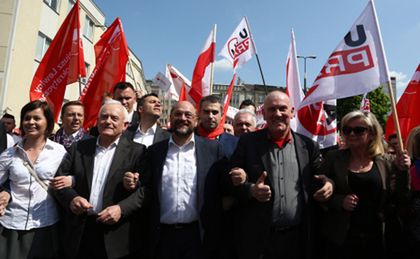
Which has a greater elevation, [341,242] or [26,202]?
[26,202]

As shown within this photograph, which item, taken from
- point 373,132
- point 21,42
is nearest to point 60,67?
point 373,132

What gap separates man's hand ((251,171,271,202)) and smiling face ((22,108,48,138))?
2.16 meters

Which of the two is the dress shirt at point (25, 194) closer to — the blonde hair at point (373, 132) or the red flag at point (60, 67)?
the blonde hair at point (373, 132)

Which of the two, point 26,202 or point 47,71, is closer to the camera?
point 26,202

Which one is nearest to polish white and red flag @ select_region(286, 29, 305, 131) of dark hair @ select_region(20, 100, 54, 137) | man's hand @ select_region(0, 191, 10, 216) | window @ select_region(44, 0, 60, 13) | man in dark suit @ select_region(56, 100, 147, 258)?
man in dark suit @ select_region(56, 100, 147, 258)

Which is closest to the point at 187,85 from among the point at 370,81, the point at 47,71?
the point at 47,71

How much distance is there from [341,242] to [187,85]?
6.56 m

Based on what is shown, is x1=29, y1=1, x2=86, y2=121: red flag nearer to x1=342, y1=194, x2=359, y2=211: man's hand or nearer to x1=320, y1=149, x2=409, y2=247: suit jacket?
x1=320, y1=149, x2=409, y2=247: suit jacket

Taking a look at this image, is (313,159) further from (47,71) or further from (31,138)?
(47,71)

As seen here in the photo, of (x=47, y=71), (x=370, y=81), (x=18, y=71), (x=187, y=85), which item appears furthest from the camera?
(x=18, y=71)

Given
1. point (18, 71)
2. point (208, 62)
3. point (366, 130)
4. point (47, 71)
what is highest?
point (18, 71)

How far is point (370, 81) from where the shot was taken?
3668 mm

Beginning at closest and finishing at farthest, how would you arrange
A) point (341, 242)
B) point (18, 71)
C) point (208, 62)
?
point (341, 242)
point (208, 62)
point (18, 71)

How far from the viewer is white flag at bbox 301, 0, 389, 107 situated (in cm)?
367
